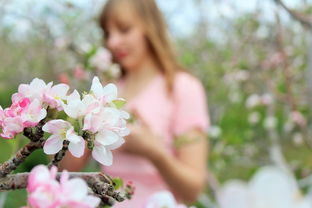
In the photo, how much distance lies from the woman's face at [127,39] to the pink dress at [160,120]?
4.9 inches

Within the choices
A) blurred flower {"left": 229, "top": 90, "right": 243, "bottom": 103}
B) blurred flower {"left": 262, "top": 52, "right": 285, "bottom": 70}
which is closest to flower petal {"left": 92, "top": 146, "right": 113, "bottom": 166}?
blurred flower {"left": 262, "top": 52, "right": 285, "bottom": 70}

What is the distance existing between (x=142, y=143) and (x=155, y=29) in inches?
25.2

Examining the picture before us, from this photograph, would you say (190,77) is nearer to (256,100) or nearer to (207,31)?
(256,100)

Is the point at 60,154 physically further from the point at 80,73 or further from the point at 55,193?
the point at 80,73

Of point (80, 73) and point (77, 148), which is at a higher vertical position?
point (80, 73)

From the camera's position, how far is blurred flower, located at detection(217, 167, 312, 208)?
406mm

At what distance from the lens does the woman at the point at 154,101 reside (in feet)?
6.20

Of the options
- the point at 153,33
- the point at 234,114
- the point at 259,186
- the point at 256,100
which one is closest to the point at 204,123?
the point at 153,33

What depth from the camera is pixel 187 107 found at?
6.40 ft

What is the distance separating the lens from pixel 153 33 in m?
2.05

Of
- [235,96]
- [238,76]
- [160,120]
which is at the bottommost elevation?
[160,120]

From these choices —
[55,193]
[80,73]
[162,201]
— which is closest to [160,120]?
[80,73]

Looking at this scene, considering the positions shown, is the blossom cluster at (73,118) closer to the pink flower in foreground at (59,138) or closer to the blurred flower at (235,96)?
the pink flower in foreground at (59,138)

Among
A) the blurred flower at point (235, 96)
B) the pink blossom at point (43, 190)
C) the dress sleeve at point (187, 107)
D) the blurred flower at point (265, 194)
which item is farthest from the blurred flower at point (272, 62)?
the pink blossom at point (43, 190)
